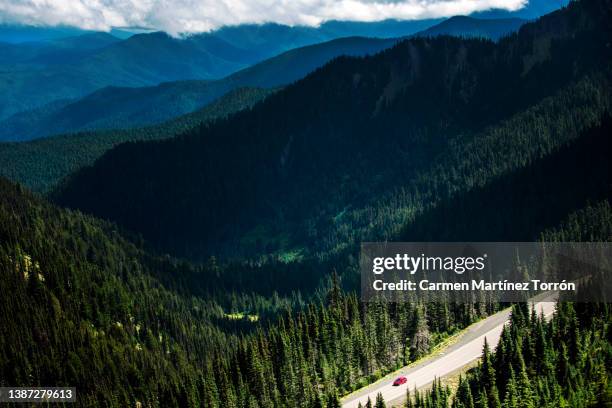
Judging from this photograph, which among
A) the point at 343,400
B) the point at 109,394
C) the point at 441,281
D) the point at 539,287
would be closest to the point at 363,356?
the point at 343,400

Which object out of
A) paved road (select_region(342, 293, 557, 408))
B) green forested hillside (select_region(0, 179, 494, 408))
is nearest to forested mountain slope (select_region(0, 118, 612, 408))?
green forested hillside (select_region(0, 179, 494, 408))

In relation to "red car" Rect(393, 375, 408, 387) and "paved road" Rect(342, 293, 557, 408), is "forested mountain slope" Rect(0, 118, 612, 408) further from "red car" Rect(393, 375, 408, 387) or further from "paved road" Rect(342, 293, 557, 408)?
"red car" Rect(393, 375, 408, 387)

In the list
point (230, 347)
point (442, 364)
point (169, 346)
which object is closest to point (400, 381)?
point (442, 364)

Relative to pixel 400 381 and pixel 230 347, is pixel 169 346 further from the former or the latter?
pixel 400 381

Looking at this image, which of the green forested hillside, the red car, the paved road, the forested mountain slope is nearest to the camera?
the forested mountain slope

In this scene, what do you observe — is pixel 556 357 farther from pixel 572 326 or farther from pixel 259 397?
pixel 259 397

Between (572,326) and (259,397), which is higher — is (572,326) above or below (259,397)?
above

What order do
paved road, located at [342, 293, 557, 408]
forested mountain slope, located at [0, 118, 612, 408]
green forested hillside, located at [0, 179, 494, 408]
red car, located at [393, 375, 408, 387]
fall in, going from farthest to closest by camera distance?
green forested hillside, located at [0, 179, 494, 408] → red car, located at [393, 375, 408, 387] → paved road, located at [342, 293, 557, 408] → forested mountain slope, located at [0, 118, 612, 408]

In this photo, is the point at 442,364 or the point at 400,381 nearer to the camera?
the point at 400,381
